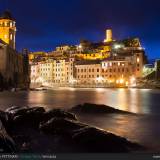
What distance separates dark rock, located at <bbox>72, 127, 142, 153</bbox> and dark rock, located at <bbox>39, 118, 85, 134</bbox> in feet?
1.05

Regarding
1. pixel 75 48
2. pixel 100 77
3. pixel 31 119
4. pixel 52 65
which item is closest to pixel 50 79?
pixel 52 65

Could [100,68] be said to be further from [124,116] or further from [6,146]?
[6,146]

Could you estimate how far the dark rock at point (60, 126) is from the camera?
3128 millimetres

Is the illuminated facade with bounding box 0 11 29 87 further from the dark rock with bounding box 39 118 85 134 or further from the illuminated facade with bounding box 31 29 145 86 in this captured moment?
the dark rock with bounding box 39 118 85 134

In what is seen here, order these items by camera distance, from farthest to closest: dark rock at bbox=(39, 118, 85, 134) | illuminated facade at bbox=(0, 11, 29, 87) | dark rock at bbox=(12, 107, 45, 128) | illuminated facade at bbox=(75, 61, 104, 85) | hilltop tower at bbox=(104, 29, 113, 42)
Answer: hilltop tower at bbox=(104, 29, 113, 42)
illuminated facade at bbox=(75, 61, 104, 85)
illuminated facade at bbox=(0, 11, 29, 87)
dark rock at bbox=(12, 107, 45, 128)
dark rock at bbox=(39, 118, 85, 134)

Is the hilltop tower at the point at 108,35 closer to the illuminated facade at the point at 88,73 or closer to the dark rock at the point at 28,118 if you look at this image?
the illuminated facade at the point at 88,73

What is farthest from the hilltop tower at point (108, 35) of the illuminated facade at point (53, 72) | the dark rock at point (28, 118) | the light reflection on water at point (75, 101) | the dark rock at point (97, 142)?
the dark rock at point (97, 142)

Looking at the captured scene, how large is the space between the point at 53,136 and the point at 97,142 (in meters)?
0.72

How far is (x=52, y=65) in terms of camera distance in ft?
194

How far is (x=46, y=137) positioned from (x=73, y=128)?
0.87 feet

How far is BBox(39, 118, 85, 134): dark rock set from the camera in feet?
10.3

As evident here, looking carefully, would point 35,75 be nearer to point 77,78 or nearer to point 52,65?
point 52,65

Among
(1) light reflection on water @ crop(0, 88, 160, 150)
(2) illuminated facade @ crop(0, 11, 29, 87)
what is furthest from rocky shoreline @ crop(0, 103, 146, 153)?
(2) illuminated facade @ crop(0, 11, 29, 87)

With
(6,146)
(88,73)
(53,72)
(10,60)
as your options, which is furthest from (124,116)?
(53,72)
